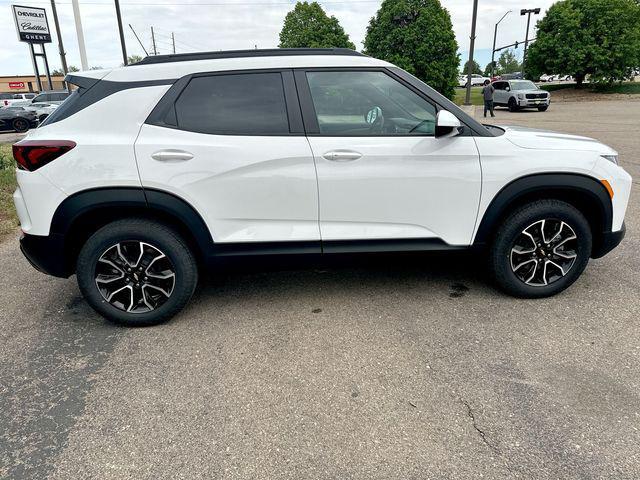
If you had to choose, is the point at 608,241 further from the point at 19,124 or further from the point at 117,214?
the point at 19,124

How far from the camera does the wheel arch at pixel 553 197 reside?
129 inches

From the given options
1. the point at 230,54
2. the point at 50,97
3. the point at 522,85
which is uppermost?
the point at 230,54

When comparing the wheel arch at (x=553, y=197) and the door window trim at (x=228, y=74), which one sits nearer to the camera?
the door window trim at (x=228, y=74)

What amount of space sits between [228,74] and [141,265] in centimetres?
146

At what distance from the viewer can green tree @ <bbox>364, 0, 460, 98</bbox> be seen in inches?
1019

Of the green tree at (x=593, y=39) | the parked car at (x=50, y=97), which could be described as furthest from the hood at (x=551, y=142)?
the green tree at (x=593, y=39)

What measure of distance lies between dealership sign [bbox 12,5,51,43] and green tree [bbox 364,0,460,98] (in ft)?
98.8

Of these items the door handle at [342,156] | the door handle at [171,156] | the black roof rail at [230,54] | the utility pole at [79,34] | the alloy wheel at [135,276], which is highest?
the utility pole at [79,34]

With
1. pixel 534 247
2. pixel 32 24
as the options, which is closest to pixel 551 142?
pixel 534 247

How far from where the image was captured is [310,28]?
2961 cm

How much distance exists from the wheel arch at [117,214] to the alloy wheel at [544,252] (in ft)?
7.56

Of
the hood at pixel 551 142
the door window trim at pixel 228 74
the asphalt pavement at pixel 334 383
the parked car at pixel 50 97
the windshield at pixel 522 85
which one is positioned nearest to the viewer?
the asphalt pavement at pixel 334 383

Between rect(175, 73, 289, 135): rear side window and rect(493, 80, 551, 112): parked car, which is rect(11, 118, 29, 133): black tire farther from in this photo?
rect(493, 80, 551, 112): parked car

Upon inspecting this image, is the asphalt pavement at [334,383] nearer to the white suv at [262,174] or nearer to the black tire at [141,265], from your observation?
the black tire at [141,265]
